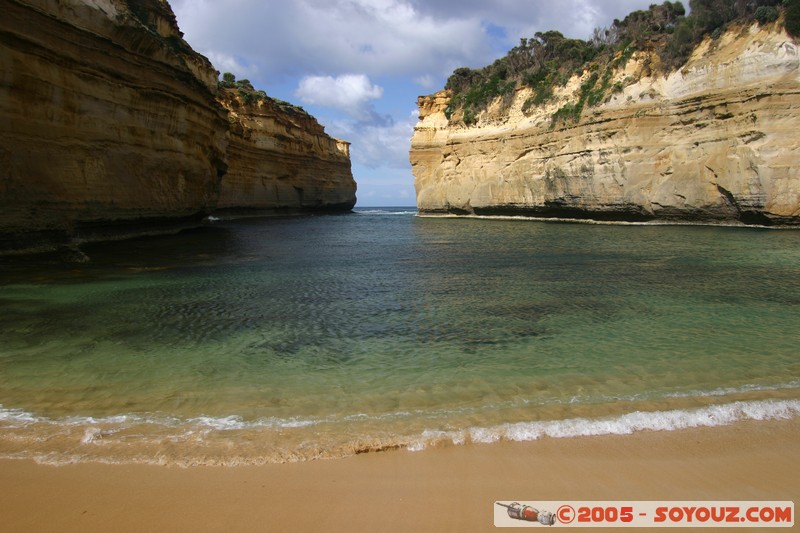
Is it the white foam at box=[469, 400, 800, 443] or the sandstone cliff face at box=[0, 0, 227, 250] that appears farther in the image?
the sandstone cliff face at box=[0, 0, 227, 250]

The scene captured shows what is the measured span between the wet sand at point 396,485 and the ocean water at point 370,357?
0.59ft

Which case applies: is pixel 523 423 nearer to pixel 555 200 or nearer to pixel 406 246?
pixel 406 246

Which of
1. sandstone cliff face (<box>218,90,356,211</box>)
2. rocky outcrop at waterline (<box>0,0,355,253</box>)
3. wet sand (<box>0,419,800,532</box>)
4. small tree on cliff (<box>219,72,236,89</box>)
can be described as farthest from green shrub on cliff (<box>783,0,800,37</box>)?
small tree on cliff (<box>219,72,236,89</box>)

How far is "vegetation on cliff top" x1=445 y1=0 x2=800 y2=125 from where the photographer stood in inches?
987

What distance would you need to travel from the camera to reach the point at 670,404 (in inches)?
171

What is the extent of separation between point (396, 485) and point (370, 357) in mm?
2604

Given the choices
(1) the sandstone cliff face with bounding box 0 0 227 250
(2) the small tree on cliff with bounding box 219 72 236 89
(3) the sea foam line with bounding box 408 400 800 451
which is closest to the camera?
(3) the sea foam line with bounding box 408 400 800 451

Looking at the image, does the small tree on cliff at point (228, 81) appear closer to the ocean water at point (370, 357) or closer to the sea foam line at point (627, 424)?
the ocean water at point (370, 357)

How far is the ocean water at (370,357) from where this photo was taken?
3910mm

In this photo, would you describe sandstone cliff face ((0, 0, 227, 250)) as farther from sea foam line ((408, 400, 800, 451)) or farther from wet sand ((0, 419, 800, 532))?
sea foam line ((408, 400, 800, 451))

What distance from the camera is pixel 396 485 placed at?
10.5 ft

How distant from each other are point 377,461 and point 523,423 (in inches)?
50.8

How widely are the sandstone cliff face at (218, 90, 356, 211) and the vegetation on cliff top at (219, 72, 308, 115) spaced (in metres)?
0.15

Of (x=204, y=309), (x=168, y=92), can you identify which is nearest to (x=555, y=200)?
(x=168, y=92)
